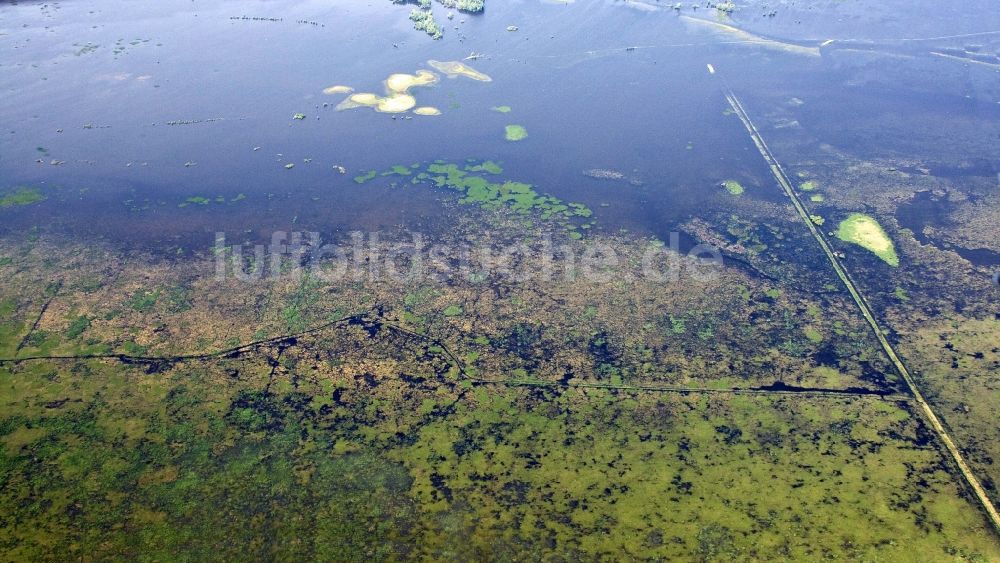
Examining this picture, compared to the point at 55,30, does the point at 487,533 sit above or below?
below

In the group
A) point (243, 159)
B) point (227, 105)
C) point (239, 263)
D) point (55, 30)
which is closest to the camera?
point (239, 263)

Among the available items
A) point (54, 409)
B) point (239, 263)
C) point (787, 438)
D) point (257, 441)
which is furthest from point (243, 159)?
point (787, 438)

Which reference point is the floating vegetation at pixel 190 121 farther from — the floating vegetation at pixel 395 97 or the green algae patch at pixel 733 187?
the green algae patch at pixel 733 187

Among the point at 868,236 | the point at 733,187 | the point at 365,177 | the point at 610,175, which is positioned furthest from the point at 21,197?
the point at 868,236

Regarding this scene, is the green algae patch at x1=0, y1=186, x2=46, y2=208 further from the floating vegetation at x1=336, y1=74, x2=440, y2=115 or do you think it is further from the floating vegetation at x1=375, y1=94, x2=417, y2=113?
the floating vegetation at x1=375, y1=94, x2=417, y2=113

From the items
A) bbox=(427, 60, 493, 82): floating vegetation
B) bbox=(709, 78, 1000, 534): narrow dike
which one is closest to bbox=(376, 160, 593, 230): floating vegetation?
bbox=(709, 78, 1000, 534): narrow dike

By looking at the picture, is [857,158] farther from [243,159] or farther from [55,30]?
[55,30]

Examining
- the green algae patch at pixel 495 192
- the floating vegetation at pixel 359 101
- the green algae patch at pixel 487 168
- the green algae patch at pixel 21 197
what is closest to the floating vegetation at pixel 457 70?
the floating vegetation at pixel 359 101
